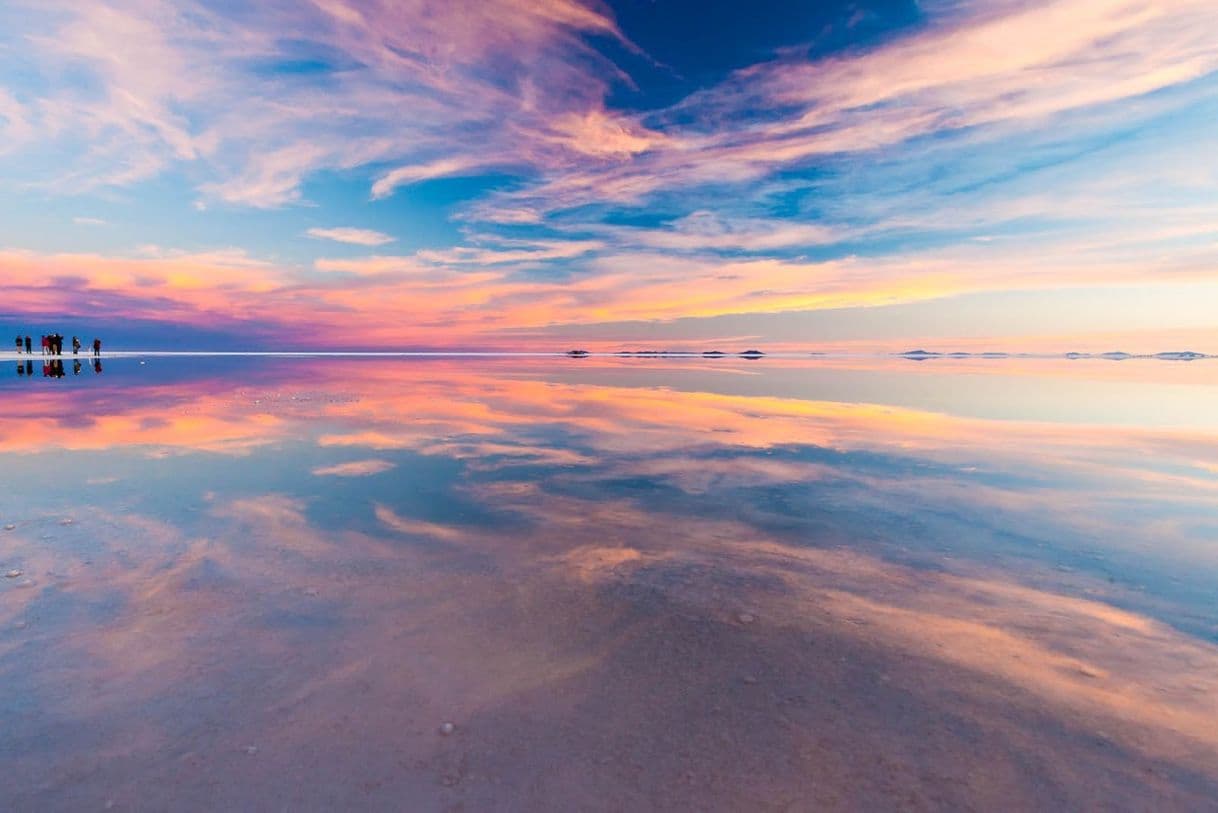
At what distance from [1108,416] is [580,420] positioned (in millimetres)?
14029

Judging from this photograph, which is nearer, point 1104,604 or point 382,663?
point 382,663

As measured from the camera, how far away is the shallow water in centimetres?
290

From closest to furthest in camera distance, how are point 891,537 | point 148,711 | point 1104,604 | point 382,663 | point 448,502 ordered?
point 148,711 → point 382,663 → point 1104,604 → point 891,537 → point 448,502

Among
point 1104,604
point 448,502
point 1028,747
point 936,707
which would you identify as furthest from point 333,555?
point 1104,604

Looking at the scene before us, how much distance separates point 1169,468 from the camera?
30.8 ft

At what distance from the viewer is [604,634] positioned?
4.20m

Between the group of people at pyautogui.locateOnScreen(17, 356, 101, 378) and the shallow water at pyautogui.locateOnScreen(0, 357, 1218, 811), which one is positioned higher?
the group of people at pyautogui.locateOnScreen(17, 356, 101, 378)

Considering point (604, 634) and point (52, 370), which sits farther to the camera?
point (52, 370)

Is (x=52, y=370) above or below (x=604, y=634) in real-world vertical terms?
above

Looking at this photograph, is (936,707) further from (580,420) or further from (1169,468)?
→ (580,420)

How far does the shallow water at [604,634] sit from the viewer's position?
2.90 metres

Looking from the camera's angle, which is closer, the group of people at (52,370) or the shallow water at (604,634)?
the shallow water at (604,634)

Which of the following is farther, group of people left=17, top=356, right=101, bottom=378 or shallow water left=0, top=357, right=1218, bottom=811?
group of people left=17, top=356, right=101, bottom=378

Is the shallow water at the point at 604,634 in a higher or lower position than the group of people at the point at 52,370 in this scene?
lower
